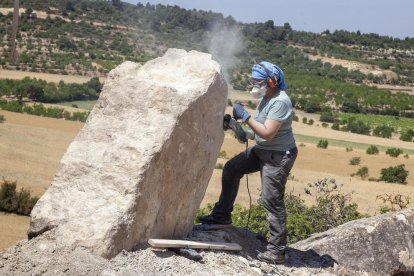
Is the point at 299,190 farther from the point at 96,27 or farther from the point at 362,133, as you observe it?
the point at 96,27

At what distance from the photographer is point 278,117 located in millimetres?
6797

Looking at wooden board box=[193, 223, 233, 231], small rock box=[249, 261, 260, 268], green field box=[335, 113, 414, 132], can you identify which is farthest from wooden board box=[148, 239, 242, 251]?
green field box=[335, 113, 414, 132]

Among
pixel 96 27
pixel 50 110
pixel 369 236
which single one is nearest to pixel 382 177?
pixel 50 110

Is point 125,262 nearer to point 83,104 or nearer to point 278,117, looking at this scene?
point 278,117

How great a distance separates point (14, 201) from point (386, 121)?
174ft

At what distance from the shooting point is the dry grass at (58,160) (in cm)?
2086

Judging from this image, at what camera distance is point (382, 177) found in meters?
31.2

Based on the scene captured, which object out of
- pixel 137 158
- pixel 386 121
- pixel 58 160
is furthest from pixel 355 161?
pixel 386 121

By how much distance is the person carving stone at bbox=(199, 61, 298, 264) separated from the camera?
6.83 meters

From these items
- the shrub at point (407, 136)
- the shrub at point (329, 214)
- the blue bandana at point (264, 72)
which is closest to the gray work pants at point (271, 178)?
the blue bandana at point (264, 72)

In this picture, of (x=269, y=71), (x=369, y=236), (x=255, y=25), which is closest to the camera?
(x=269, y=71)

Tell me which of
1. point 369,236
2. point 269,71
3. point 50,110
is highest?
point 269,71

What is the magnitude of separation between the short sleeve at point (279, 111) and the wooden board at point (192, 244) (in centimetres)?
130

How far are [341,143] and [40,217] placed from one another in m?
40.3
